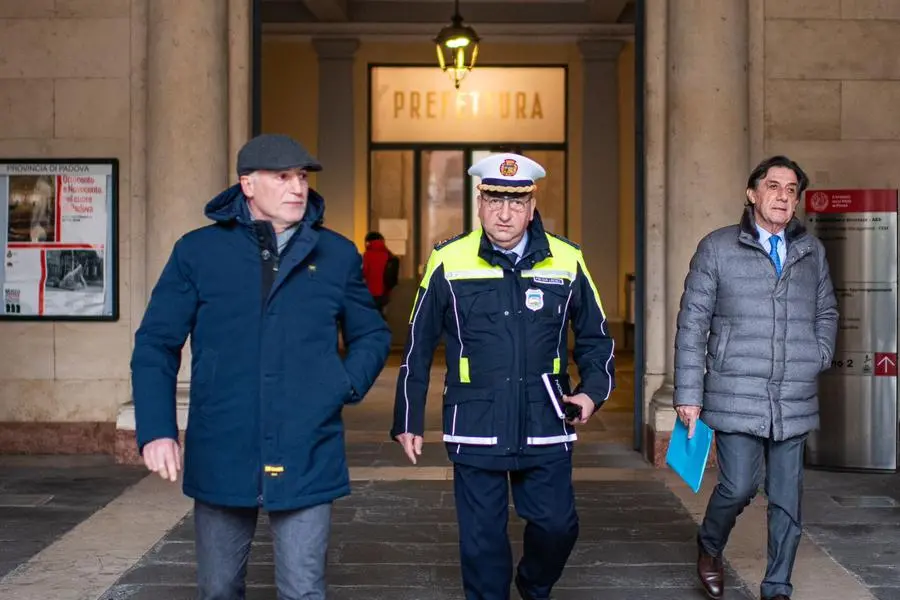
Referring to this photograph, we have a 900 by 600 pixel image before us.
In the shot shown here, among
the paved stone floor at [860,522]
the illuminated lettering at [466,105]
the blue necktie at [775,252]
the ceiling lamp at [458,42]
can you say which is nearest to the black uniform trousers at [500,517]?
the blue necktie at [775,252]

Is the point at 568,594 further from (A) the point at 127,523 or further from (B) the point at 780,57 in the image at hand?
(B) the point at 780,57

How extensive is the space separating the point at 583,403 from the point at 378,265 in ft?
45.3

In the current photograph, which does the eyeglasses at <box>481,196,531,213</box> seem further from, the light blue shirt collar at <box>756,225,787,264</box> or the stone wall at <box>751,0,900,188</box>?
the stone wall at <box>751,0,900,188</box>

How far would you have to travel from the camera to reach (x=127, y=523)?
6871mm

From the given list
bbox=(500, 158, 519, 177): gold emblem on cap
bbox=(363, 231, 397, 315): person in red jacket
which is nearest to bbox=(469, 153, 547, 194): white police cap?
bbox=(500, 158, 519, 177): gold emblem on cap

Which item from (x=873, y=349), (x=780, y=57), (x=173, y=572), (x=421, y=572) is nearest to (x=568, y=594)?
(x=421, y=572)

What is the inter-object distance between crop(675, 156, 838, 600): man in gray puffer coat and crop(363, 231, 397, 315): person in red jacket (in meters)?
13.1

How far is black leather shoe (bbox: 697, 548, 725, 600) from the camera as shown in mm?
5312

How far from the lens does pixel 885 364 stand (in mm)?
8508

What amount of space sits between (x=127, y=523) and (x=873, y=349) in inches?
185

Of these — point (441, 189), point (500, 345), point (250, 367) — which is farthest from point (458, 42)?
point (250, 367)

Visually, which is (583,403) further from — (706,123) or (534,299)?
(706,123)

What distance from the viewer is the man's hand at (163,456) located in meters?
3.79

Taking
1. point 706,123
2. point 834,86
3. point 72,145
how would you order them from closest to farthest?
1. point 706,123
2. point 834,86
3. point 72,145
